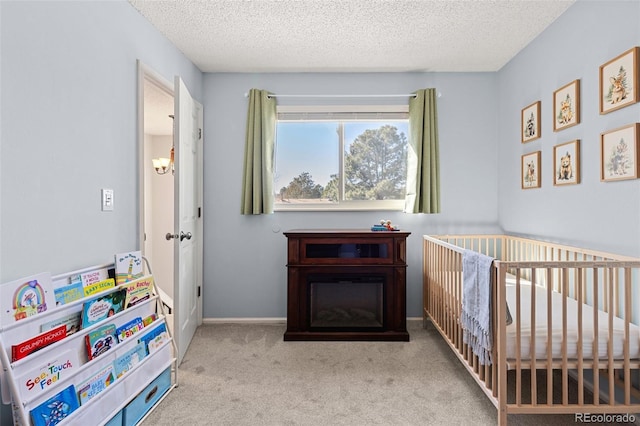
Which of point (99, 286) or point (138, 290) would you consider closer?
point (99, 286)

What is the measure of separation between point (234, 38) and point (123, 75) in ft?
2.95

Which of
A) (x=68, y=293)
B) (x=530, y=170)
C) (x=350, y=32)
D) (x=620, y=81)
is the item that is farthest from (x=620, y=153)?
(x=68, y=293)

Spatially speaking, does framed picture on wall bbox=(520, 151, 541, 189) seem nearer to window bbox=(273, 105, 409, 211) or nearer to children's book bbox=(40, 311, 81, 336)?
window bbox=(273, 105, 409, 211)

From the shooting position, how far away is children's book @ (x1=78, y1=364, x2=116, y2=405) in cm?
144

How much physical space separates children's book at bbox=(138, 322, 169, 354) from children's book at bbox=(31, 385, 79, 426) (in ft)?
1.49

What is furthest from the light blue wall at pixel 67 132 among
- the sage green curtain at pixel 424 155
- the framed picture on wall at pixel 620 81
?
the framed picture on wall at pixel 620 81

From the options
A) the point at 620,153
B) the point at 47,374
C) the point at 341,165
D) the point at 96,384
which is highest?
the point at 341,165

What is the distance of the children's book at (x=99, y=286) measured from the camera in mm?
1634

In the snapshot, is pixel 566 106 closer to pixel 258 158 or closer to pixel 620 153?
pixel 620 153

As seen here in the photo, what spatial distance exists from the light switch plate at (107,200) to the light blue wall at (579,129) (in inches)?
107

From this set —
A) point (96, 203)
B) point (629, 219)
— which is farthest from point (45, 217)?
point (629, 219)

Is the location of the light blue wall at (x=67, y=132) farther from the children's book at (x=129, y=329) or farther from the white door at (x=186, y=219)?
the children's book at (x=129, y=329)

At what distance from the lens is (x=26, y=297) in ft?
4.36

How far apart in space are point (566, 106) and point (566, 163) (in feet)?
1.20
